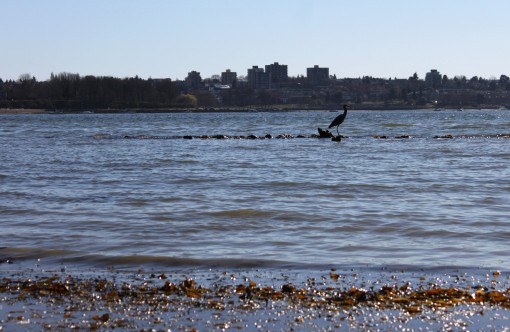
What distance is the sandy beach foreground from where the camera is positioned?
296 inches

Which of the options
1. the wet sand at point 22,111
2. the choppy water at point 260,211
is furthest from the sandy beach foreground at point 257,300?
the wet sand at point 22,111

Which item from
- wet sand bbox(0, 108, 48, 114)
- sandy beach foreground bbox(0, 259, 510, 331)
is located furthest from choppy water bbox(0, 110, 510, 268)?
wet sand bbox(0, 108, 48, 114)

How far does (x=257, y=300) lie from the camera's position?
328 inches

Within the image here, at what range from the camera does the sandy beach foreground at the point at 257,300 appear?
7512 mm

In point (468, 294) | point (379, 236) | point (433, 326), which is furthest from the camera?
point (379, 236)

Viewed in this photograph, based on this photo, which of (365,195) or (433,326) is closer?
(433,326)

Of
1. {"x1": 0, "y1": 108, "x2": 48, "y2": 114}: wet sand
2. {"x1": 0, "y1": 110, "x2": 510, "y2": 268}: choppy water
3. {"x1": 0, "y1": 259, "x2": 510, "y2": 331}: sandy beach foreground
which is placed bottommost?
{"x1": 0, "y1": 108, "x2": 48, "y2": 114}: wet sand

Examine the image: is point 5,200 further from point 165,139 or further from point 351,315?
point 165,139

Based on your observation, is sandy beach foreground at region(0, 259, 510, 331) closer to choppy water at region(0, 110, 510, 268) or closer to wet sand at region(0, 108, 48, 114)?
choppy water at region(0, 110, 510, 268)

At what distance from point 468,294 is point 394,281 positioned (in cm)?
104

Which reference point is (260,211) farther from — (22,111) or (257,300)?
(22,111)

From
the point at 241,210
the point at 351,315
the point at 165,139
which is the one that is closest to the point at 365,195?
the point at 241,210

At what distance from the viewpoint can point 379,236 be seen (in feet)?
41.5

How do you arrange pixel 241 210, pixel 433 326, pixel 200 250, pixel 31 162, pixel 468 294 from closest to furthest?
pixel 433 326, pixel 468 294, pixel 200 250, pixel 241 210, pixel 31 162
